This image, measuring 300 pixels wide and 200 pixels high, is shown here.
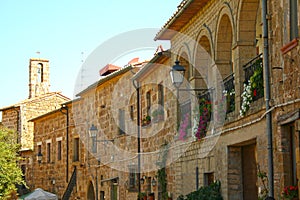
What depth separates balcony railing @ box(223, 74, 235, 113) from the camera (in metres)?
13.5

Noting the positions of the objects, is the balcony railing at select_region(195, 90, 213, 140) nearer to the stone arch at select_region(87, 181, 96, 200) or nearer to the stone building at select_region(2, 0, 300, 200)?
the stone building at select_region(2, 0, 300, 200)

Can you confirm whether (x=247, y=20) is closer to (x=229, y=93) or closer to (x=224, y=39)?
(x=224, y=39)

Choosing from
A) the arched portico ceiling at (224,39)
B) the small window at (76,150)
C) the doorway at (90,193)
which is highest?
the arched portico ceiling at (224,39)

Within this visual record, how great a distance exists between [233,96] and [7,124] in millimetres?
29646

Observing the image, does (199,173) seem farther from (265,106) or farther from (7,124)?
(7,124)

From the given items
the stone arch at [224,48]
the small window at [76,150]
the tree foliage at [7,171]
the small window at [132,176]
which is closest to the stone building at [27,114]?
the small window at [76,150]

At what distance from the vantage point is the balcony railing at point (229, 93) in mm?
13492

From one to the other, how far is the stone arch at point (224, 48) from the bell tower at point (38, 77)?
31053 mm

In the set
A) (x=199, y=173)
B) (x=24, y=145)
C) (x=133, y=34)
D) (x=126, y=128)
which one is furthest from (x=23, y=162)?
(x=199, y=173)

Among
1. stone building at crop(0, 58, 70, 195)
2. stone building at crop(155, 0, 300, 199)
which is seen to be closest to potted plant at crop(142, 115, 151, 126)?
stone building at crop(155, 0, 300, 199)

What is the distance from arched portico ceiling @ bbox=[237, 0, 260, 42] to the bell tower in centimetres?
3283

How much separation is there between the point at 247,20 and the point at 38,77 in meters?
33.9

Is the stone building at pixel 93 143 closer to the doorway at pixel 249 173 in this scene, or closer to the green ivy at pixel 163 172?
the green ivy at pixel 163 172

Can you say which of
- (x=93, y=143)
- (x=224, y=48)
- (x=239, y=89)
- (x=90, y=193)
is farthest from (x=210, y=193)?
(x=90, y=193)
